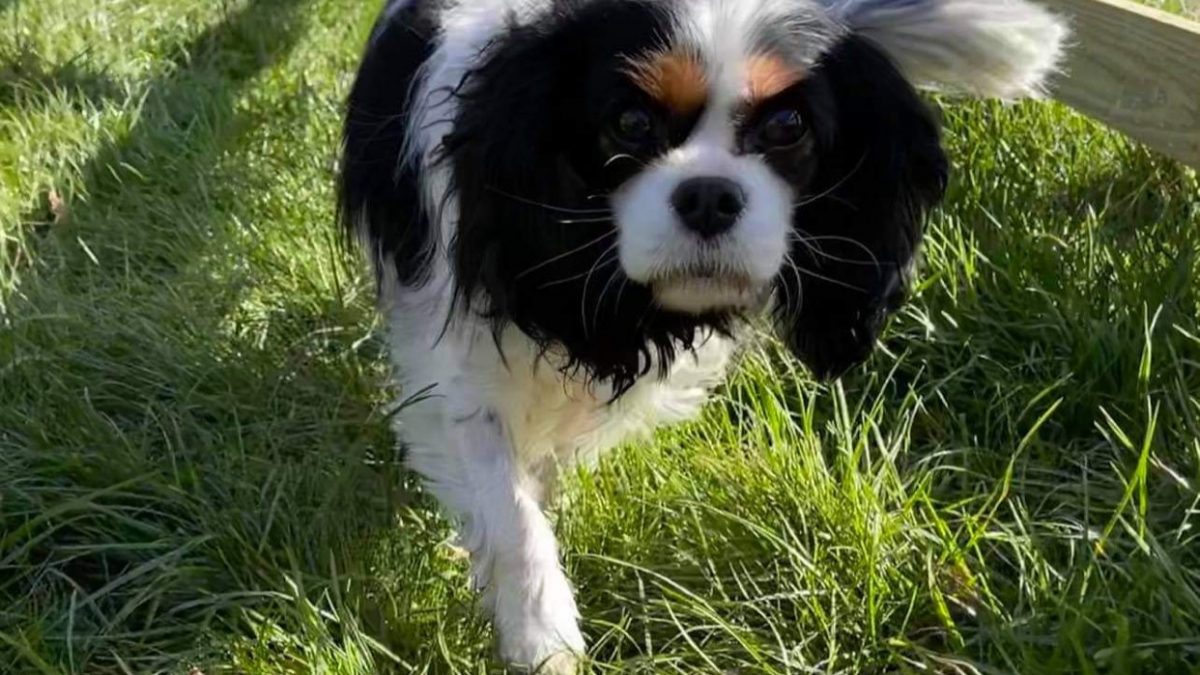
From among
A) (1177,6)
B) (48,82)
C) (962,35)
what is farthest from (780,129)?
(48,82)

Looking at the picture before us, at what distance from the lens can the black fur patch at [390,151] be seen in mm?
2645

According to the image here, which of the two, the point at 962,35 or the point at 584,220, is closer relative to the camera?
the point at 584,220

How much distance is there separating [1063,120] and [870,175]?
1453mm

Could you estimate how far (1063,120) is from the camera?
3539 millimetres

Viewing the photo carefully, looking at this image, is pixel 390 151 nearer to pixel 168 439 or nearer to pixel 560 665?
pixel 168 439

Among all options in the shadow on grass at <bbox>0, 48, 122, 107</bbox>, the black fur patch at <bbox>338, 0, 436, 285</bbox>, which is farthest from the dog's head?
the shadow on grass at <bbox>0, 48, 122, 107</bbox>

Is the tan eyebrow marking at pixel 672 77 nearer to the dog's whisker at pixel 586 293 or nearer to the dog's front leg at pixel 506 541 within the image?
the dog's whisker at pixel 586 293

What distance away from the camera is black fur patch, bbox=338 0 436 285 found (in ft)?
8.68

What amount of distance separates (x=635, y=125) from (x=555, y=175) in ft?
0.54

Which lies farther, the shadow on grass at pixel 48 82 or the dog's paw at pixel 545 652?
the shadow on grass at pixel 48 82

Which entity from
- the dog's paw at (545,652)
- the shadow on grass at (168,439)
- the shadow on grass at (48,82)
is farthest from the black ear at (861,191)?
the shadow on grass at (48,82)

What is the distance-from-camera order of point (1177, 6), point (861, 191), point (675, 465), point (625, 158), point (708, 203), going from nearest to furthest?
point (708, 203) → point (625, 158) → point (861, 191) → point (675, 465) → point (1177, 6)

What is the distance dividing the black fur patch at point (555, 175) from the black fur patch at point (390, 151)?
310 mm

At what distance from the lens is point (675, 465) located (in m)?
2.65
